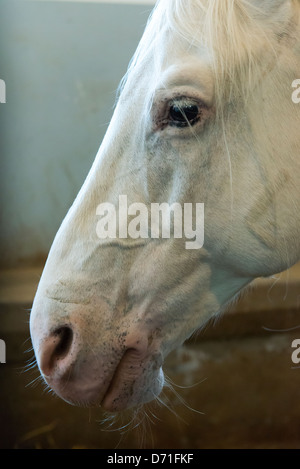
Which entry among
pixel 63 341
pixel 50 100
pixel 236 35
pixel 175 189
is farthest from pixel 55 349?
pixel 50 100

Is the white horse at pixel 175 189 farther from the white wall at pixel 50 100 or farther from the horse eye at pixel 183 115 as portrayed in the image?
the white wall at pixel 50 100

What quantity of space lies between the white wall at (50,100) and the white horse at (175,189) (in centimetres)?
111

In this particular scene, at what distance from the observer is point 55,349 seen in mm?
678

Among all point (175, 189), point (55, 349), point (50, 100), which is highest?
point (50, 100)

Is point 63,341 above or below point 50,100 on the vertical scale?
below

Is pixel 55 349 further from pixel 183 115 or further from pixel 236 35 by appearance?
pixel 236 35

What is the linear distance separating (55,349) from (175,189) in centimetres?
27

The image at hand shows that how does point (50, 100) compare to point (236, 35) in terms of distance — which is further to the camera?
point (50, 100)

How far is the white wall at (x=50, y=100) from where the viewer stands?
174 centimetres

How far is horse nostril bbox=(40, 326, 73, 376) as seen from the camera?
0.66 metres

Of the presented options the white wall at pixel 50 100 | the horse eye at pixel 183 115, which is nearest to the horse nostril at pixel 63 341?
the horse eye at pixel 183 115

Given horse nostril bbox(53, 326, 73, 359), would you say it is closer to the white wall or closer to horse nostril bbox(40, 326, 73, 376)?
horse nostril bbox(40, 326, 73, 376)

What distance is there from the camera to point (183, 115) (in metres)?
0.65
